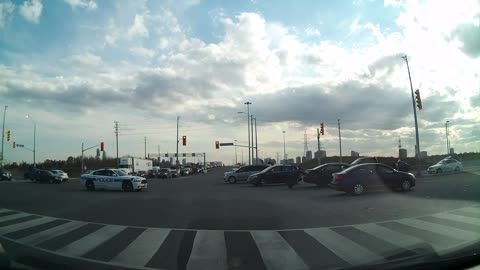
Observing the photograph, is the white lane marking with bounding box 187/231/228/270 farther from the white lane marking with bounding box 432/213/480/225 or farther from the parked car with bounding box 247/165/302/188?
the parked car with bounding box 247/165/302/188

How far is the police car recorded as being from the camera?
23.9 m

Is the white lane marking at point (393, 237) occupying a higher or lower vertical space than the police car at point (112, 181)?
lower

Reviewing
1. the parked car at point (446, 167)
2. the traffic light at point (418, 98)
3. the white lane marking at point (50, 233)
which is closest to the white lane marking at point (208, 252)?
the white lane marking at point (50, 233)

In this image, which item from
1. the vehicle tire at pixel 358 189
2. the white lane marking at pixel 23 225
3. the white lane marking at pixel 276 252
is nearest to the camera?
the white lane marking at pixel 276 252

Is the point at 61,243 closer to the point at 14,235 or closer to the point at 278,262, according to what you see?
the point at 14,235

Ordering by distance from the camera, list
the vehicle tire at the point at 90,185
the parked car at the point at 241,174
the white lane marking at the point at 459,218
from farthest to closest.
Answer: the parked car at the point at 241,174
the vehicle tire at the point at 90,185
the white lane marking at the point at 459,218

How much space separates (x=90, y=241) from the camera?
7906 mm

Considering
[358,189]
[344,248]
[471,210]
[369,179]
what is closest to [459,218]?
[471,210]

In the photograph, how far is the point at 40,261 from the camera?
600 cm

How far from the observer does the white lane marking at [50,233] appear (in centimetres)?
820

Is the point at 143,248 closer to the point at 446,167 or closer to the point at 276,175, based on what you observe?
the point at 276,175

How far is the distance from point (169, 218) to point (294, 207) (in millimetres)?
4633

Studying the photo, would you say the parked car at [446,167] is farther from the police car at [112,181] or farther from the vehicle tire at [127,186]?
the vehicle tire at [127,186]

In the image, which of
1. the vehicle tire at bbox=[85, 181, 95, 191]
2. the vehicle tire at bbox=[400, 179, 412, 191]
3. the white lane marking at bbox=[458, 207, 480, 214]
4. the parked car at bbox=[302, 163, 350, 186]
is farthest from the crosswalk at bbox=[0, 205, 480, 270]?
the vehicle tire at bbox=[85, 181, 95, 191]
